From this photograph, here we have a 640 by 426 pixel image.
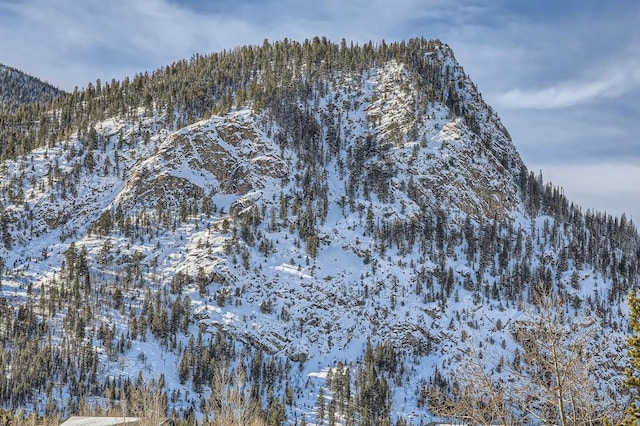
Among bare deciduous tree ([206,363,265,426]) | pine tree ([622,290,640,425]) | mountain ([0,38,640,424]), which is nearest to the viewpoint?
pine tree ([622,290,640,425])

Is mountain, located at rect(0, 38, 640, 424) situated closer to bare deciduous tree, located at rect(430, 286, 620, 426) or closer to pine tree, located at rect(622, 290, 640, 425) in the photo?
bare deciduous tree, located at rect(430, 286, 620, 426)

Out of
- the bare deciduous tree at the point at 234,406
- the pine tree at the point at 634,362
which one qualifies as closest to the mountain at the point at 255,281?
the bare deciduous tree at the point at 234,406

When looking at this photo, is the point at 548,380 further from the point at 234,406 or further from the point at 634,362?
the point at 234,406

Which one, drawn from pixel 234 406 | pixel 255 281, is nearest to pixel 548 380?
pixel 234 406

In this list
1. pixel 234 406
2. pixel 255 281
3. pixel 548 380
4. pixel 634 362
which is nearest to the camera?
pixel 634 362

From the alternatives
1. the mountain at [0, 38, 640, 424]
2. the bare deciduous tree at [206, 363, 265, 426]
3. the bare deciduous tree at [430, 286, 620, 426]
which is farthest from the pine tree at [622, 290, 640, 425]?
the mountain at [0, 38, 640, 424]

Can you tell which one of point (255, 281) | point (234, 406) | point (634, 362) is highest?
point (255, 281)

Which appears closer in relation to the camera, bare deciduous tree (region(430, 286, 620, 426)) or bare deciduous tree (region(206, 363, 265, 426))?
bare deciduous tree (region(430, 286, 620, 426))

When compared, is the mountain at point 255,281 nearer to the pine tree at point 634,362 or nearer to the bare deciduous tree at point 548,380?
the bare deciduous tree at point 548,380

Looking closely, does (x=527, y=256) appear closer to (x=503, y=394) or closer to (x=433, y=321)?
(x=433, y=321)

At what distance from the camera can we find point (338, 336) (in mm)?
165625

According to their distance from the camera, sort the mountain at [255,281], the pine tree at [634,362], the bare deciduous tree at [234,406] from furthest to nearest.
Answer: the mountain at [255,281] → the bare deciduous tree at [234,406] → the pine tree at [634,362]

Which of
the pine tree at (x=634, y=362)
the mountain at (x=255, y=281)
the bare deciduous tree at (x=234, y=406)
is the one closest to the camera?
the pine tree at (x=634, y=362)

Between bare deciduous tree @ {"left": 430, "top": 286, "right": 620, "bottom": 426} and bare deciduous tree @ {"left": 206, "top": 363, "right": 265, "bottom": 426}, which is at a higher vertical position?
bare deciduous tree @ {"left": 430, "top": 286, "right": 620, "bottom": 426}
